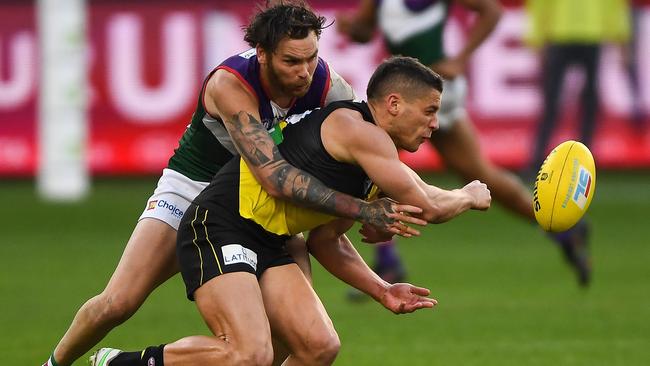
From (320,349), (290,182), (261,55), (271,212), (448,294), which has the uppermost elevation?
(261,55)

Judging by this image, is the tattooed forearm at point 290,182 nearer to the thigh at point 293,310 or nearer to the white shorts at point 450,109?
the thigh at point 293,310

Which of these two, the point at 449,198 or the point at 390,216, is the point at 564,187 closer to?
the point at 449,198

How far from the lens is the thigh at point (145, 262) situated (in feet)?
24.5

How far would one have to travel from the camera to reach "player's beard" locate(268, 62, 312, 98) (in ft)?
23.3

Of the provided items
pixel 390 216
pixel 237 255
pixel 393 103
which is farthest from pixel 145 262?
pixel 393 103

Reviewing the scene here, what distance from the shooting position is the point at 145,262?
7.50 meters

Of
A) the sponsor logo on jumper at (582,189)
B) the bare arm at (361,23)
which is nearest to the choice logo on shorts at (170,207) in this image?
the sponsor logo on jumper at (582,189)

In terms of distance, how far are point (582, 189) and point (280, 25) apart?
170 centimetres

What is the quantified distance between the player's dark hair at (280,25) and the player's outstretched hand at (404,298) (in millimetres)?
1304

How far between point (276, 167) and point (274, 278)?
553 mm

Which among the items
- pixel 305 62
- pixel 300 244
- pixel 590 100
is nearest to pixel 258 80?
pixel 305 62

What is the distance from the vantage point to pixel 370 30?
1128 centimetres

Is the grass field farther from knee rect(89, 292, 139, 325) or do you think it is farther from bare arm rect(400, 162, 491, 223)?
bare arm rect(400, 162, 491, 223)

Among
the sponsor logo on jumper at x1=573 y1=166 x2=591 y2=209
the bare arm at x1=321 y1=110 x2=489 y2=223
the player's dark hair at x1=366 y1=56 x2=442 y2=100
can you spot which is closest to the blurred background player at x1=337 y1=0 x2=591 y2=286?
the sponsor logo on jumper at x1=573 y1=166 x2=591 y2=209
